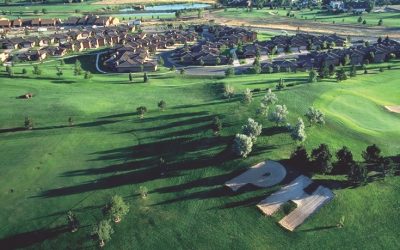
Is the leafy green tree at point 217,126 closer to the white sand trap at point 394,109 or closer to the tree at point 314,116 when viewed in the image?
the tree at point 314,116

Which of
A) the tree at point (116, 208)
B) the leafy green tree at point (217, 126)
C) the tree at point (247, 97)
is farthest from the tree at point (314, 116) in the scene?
the tree at point (116, 208)

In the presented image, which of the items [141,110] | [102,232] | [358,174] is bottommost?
[102,232]

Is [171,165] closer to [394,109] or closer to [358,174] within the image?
[358,174]

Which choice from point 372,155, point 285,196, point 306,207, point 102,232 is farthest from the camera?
point 372,155

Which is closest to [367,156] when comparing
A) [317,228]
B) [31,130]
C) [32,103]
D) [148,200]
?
[317,228]

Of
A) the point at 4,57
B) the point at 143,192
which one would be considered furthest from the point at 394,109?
the point at 4,57

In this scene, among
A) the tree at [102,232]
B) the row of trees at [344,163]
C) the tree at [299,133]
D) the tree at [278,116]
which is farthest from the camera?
the tree at [278,116]

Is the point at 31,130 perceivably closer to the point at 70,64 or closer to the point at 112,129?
the point at 112,129
